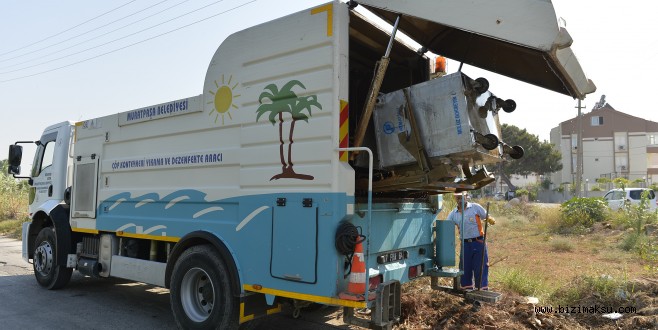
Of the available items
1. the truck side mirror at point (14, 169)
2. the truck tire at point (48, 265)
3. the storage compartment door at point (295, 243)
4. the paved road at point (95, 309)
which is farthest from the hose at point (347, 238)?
the truck side mirror at point (14, 169)

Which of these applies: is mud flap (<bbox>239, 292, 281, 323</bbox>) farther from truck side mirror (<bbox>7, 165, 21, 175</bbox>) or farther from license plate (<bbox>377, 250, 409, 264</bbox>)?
truck side mirror (<bbox>7, 165, 21, 175</bbox>)

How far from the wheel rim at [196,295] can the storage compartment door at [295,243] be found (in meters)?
1.05

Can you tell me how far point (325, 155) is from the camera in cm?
388

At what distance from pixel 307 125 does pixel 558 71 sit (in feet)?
7.52

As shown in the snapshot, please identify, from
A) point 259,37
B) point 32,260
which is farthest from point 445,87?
point 32,260

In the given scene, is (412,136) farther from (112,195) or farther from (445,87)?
(112,195)

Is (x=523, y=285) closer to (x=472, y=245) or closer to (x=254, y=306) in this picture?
(x=472, y=245)

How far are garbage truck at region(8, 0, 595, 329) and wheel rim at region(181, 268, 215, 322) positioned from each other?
0.6 inches

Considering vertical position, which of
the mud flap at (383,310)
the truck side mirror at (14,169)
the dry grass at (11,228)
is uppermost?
the truck side mirror at (14,169)

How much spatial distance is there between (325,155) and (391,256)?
1386 millimetres

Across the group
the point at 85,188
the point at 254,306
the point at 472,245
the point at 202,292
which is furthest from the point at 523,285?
the point at 85,188

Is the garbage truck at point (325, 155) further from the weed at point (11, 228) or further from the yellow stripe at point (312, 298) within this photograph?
the weed at point (11, 228)

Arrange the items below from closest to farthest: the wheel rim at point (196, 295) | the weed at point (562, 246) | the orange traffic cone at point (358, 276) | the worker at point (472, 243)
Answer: the orange traffic cone at point (358, 276)
the wheel rim at point (196, 295)
the worker at point (472, 243)
the weed at point (562, 246)

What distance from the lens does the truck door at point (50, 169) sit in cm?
732
